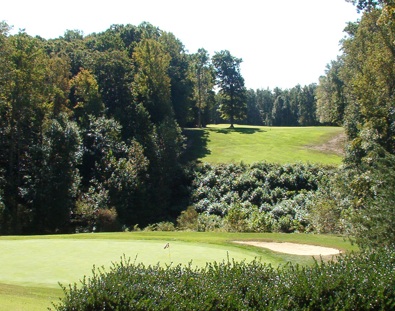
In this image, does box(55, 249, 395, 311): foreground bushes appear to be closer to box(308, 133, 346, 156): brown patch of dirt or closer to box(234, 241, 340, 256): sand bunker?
box(234, 241, 340, 256): sand bunker

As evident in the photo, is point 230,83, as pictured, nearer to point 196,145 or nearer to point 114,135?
point 196,145

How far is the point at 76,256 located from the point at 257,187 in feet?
112

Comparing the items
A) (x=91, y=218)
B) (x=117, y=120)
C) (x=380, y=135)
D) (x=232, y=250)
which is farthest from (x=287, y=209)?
(x=232, y=250)

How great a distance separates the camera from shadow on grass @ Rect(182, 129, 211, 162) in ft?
191

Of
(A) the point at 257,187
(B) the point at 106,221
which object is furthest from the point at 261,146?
(B) the point at 106,221

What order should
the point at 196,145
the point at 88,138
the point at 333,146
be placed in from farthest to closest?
the point at 196,145, the point at 333,146, the point at 88,138

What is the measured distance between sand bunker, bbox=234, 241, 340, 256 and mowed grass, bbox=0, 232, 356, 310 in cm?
71

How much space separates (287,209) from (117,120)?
823 inches

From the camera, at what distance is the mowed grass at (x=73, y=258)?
31.9ft

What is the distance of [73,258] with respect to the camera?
42.1ft

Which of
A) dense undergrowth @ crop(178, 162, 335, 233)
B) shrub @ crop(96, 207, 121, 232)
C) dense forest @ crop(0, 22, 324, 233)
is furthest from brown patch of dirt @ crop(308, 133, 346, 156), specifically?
shrub @ crop(96, 207, 121, 232)

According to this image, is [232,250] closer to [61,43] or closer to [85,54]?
[85,54]

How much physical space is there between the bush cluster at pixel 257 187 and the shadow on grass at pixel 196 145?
7.24m

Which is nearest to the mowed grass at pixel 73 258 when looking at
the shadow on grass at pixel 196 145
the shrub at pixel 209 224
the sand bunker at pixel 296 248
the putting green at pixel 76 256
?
the putting green at pixel 76 256
